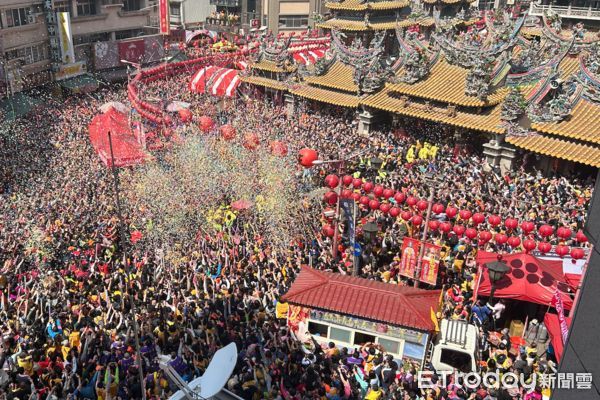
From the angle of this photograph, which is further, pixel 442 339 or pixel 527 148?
pixel 527 148

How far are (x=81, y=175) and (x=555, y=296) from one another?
1786 centimetres

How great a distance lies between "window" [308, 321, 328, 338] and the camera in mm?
12656

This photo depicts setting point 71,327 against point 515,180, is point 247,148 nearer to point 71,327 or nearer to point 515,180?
point 515,180

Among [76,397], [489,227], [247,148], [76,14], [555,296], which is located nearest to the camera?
[76,397]

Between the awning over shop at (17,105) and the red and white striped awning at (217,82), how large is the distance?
9.83 meters

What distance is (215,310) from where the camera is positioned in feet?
43.2

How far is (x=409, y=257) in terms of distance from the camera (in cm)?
1466

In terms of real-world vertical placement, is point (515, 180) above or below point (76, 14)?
below

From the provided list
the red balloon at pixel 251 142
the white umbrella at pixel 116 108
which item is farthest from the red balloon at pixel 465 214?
the white umbrella at pixel 116 108

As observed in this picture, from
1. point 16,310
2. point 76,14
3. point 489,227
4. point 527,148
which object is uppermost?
point 76,14

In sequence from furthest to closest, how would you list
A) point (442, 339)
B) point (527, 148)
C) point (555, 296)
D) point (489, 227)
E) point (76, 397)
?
point (527, 148) → point (489, 227) → point (555, 296) → point (442, 339) → point (76, 397)

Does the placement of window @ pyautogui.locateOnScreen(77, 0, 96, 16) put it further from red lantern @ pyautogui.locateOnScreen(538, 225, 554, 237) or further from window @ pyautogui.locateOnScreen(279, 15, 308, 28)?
red lantern @ pyautogui.locateOnScreen(538, 225, 554, 237)

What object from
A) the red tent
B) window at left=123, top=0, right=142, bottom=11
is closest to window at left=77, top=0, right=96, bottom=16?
window at left=123, top=0, right=142, bottom=11

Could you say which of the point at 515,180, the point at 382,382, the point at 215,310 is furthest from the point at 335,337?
the point at 515,180
